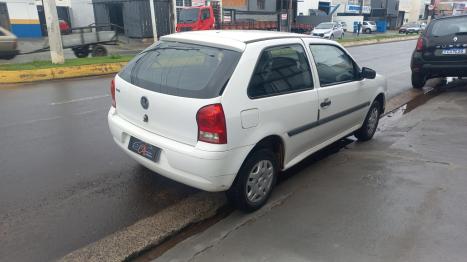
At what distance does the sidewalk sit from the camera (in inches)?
119

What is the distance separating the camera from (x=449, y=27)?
8672 millimetres

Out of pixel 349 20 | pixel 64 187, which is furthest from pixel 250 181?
pixel 349 20

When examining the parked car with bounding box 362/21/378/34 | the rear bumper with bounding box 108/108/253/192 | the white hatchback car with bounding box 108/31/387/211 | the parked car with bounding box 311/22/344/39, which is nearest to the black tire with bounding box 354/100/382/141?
the white hatchback car with bounding box 108/31/387/211

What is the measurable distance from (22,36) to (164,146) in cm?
2932

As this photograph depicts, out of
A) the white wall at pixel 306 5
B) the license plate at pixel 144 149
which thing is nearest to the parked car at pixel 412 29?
the white wall at pixel 306 5

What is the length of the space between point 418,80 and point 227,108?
26.5ft

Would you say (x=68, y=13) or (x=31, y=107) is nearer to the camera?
(x=31, y=107)

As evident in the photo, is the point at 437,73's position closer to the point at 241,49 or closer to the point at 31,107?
the point at 241,49

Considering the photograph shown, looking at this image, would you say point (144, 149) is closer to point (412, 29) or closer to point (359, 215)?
point (359, 215)

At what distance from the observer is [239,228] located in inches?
133

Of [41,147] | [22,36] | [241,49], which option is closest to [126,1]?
[22,36]

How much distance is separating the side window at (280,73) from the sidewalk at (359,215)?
1128 millimetres

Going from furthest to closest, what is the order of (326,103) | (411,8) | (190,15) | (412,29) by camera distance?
(411,8) < (412,29) < (190,15) < (326,103)

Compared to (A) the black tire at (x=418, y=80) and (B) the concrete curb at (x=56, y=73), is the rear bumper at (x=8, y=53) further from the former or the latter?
(A) the black tire at (x=418, y=80)
